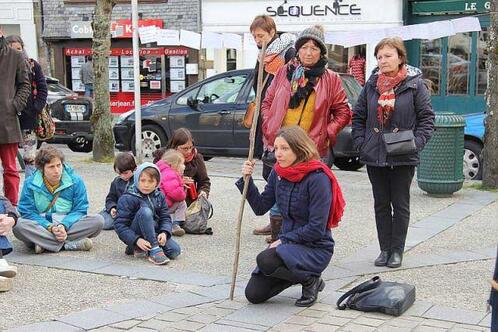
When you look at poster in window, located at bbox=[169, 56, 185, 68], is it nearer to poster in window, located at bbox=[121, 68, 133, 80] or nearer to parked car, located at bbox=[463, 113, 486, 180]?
poster in window, located at bbox=[121, 68, 133, 80]

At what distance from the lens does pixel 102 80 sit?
1209 centimetres

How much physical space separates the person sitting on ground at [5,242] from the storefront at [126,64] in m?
18.6

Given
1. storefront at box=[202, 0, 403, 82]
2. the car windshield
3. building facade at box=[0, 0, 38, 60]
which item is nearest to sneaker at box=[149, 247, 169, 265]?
the car windshield

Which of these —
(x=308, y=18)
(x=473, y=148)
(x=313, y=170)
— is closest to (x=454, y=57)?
(x=308, y=18)

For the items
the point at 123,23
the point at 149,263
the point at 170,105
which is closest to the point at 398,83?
the point at 149,263

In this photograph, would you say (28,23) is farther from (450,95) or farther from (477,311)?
(477,311)

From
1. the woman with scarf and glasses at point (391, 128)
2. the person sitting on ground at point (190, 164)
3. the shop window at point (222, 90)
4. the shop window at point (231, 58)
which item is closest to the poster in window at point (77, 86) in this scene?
the shop window at point (231, 58)

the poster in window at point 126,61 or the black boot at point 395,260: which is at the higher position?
the poster in window at point 126,61

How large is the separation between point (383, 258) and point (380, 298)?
1211mm

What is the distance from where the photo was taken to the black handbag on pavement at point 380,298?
4.77 meters

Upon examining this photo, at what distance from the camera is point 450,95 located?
21.8m

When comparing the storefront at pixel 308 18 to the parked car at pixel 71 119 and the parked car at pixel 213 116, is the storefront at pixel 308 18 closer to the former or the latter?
the parked car at pixel 71 119

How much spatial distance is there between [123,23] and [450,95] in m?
10.9

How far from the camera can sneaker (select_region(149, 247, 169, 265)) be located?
6.07 m
